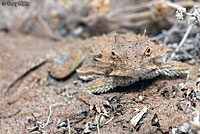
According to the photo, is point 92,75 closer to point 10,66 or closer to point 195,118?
point 195,118

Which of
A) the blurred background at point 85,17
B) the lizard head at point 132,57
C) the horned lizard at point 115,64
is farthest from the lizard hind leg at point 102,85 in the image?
the blurred background at point 85,17

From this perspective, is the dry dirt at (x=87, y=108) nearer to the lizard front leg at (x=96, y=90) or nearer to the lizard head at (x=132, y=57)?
the lizard front leg at (x=96, y=90)

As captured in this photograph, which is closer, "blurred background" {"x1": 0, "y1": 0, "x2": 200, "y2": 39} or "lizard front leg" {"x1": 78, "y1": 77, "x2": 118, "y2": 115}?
"lizard front leg" {"x1": 78, "y1": 77, "x2": 118, "y2": 115}

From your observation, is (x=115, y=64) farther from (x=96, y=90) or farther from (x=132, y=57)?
(x=96, y=90)

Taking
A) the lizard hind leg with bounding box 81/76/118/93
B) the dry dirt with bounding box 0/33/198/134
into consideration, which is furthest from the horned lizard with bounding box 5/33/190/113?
the dry dirt with bounding box 0/33/198/134

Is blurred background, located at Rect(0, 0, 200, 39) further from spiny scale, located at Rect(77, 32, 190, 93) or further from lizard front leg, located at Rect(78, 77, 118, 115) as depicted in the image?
lizard front leg, located at Rect(78, 77, 118, 115)

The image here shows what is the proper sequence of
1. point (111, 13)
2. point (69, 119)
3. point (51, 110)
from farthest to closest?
point (111, 13) < point (51, 110) < point (69, 119)

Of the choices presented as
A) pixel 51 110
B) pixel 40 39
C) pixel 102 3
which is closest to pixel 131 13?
pixel 102 3

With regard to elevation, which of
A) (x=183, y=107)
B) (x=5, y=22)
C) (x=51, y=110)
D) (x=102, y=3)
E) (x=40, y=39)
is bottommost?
(x=51, y=110)
